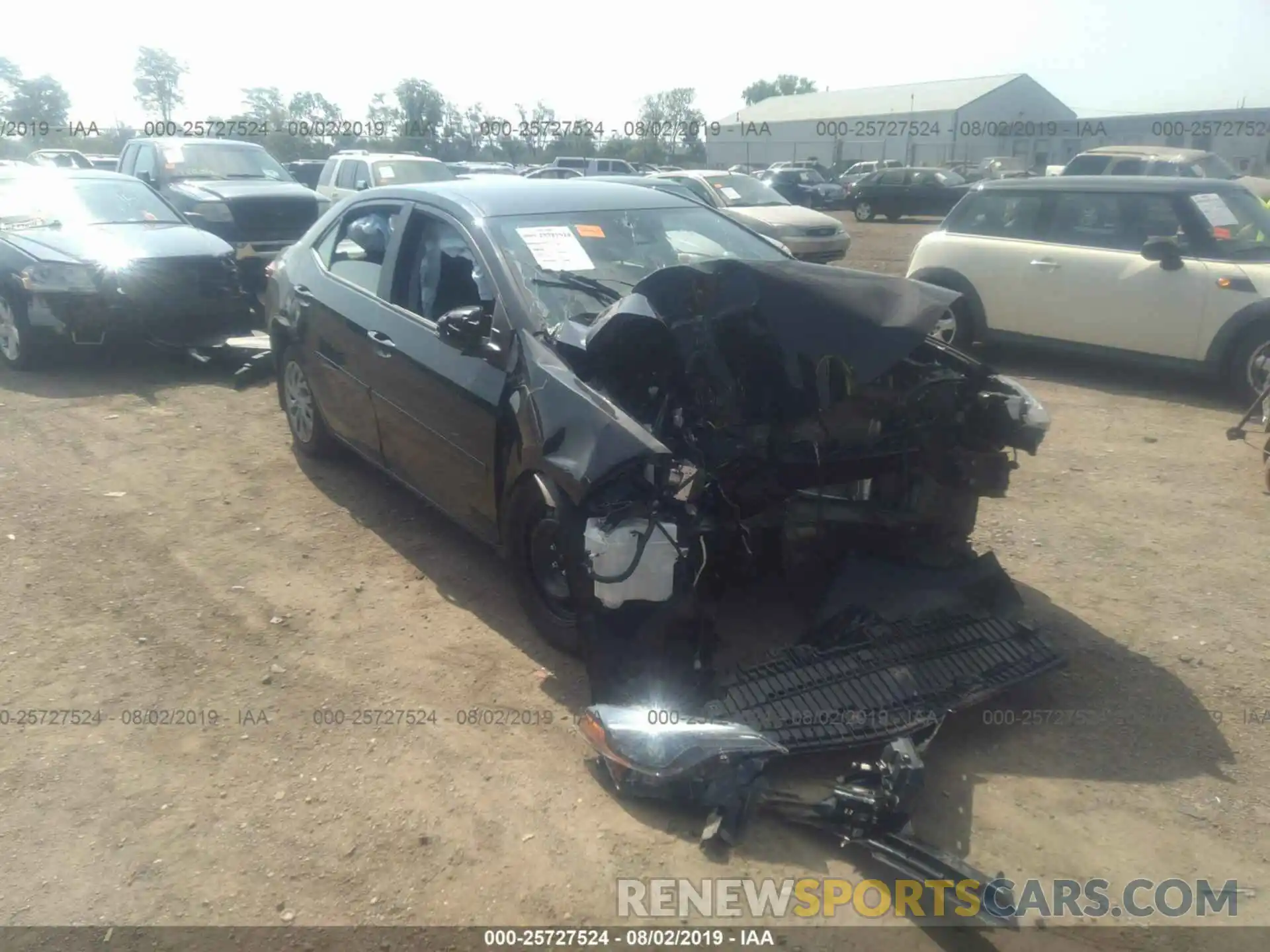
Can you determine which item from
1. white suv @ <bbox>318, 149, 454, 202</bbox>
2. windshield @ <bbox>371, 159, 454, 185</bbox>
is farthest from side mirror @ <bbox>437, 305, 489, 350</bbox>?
white suv @ <bbox>318, 149, 454, 202</bbox>

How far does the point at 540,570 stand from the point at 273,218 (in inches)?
404

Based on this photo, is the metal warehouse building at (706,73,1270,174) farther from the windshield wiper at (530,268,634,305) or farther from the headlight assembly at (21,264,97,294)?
the windshield wiper at (530,268,634,305)

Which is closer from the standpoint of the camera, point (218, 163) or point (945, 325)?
point (945, 325)

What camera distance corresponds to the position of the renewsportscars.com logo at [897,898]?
280 cm

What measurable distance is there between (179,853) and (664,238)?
11.3ft

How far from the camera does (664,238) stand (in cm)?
498

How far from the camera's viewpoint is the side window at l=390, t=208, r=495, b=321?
15.2ft

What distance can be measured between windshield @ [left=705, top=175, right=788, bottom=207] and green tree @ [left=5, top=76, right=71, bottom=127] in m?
44.8

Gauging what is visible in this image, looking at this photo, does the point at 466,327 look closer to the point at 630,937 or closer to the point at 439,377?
the point at 439,377

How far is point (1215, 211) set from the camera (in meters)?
8.24

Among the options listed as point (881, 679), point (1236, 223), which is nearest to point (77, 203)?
point (881, 679)

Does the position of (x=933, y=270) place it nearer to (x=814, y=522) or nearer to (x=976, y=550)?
(x=976, y=550)

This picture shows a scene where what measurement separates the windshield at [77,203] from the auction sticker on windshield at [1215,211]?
969cm

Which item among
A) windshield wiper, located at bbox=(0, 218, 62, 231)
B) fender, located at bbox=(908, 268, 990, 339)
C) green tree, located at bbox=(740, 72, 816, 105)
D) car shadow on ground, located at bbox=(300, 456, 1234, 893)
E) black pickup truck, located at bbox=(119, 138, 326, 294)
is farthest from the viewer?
green tree, located at bbox=(740, 72, 816, 105)
